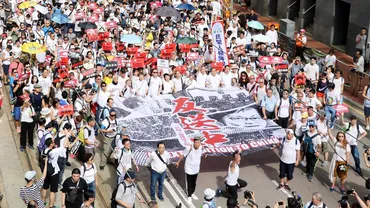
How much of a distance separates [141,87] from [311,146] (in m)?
5.05

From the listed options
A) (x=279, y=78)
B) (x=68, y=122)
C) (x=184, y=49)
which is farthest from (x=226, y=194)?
(x=184, y=49)

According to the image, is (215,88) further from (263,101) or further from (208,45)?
(208,45)

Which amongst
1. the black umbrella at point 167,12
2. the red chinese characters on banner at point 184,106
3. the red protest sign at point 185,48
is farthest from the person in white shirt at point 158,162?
the black umbrella at point 167,12

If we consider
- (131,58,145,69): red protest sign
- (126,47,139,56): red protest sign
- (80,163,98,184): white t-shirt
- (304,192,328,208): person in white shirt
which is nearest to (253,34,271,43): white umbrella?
(126,47,139,56): red protest sign

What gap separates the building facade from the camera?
2694cm

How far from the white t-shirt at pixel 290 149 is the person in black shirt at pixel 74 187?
470cm

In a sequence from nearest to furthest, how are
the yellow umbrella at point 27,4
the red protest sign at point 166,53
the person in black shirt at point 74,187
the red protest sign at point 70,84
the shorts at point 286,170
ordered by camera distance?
the person in black shirt at point 74,187 < the shorts at point 286,170 < the red protest sign at point 70,84 < the red protest sign at point 166,53 < the yellow umbrella at point 27,4

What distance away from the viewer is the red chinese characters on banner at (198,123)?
16.3m

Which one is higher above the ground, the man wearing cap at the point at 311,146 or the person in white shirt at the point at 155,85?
the person in white shirt at the point at 155,85

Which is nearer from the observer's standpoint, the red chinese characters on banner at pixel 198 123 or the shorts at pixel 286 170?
the shorts at pixel 286 170

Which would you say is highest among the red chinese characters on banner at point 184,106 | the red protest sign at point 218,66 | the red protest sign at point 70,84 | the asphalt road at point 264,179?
the red protest sign at point 218,66

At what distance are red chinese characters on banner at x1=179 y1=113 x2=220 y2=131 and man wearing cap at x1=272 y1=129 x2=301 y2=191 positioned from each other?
1.90m

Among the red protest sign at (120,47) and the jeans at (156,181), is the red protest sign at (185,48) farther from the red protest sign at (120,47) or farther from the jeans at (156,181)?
the jeans at (156,181)

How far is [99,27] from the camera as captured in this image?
25266 mm
